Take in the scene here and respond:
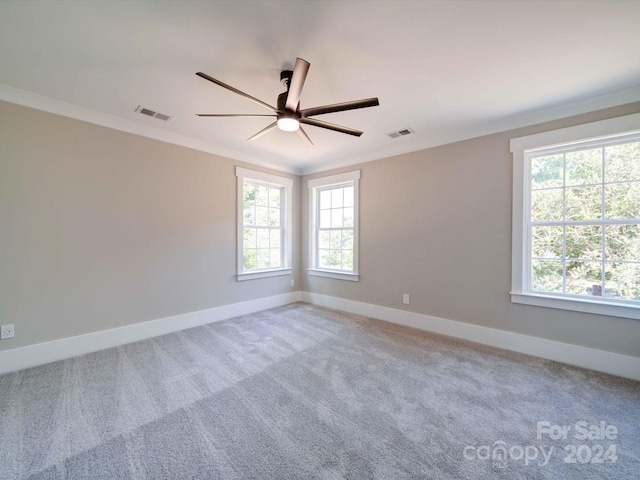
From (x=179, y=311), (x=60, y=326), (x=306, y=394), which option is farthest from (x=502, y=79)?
(x=60, y=326)

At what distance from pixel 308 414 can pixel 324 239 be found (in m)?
3.33

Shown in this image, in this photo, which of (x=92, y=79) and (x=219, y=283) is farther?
(x=219, y=283)

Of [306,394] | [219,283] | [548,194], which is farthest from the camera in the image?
[219,283]

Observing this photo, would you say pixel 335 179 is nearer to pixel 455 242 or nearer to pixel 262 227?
pixel 262 227

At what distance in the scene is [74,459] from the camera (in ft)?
4.78

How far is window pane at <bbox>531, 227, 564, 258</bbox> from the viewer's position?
2.79m

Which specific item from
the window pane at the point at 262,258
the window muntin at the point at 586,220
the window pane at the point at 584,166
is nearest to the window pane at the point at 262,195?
the window pane at the point at 262,258

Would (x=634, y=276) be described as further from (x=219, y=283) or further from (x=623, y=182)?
(x=219, y=283)

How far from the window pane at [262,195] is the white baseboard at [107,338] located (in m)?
1.71

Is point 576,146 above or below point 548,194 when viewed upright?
above

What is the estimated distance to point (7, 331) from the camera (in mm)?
2400

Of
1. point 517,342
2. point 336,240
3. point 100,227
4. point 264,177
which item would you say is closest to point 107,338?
point 100,227

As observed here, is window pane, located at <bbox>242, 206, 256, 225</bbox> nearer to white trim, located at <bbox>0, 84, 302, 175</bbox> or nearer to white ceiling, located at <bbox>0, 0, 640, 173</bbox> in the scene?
white trim, located at <bbox>0, 84, 302, 175</bbox>

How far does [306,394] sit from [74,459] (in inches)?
55.9
